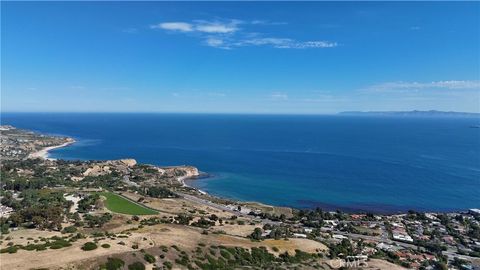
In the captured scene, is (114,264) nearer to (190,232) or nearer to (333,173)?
(190,232)

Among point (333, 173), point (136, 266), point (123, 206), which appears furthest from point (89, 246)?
point (333, 173)

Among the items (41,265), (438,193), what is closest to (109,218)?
(41,265)

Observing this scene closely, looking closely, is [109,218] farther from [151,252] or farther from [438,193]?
[438,193]

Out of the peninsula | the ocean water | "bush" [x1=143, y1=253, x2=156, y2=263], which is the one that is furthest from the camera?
the ocean water


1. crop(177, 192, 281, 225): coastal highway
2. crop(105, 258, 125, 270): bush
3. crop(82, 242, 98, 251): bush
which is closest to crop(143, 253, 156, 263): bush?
crop(105, 258, 125, 270): bush

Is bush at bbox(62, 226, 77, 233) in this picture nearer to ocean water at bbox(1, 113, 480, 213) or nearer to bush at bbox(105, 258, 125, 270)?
bush at bbox(105, 258, 125, 270)

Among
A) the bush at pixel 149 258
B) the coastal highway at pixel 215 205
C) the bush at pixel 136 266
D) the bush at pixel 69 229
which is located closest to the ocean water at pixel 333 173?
the coastal highway at pixel 215 205

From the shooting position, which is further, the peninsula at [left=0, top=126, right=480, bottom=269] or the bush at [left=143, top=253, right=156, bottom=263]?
the peninsula at [left=0, top=126, right=480, bottom=269]
